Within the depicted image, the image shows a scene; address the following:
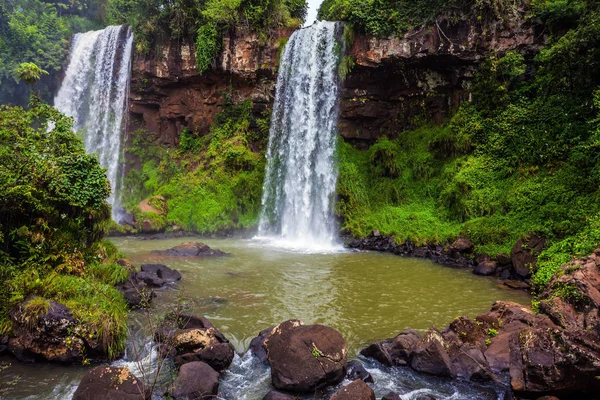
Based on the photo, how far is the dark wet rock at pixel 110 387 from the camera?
5.10 metres

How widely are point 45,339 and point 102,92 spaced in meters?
24.7

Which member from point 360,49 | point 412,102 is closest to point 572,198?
point 412,102

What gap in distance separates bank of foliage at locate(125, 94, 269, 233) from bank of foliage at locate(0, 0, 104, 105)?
29.4ft

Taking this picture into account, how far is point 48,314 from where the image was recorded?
6.71 meters

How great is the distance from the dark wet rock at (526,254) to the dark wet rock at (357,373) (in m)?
7.51

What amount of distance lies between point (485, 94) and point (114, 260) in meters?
17.4

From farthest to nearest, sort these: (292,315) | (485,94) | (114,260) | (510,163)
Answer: (485,94) < (510,163) < (114,260) < (292,315)

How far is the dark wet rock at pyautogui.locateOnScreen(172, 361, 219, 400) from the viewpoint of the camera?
559cm

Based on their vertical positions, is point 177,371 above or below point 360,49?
below

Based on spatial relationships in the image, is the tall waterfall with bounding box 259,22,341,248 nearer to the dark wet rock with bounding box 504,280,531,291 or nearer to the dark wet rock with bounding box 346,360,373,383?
the dark wet rock with bounding box 504,280,531,291

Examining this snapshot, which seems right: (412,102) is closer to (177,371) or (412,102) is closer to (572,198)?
(572,198)

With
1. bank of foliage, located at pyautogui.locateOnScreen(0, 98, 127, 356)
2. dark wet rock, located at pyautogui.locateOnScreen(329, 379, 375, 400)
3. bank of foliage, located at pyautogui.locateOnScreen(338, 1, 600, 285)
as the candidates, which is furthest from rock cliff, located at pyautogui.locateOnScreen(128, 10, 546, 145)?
dark wet rock, located at pyautogui.locateOnScreen(329, 379, 375, 400)

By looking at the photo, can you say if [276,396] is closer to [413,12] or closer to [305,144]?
[305,144]

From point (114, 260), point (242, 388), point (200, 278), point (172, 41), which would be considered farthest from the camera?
point (172, 41)
